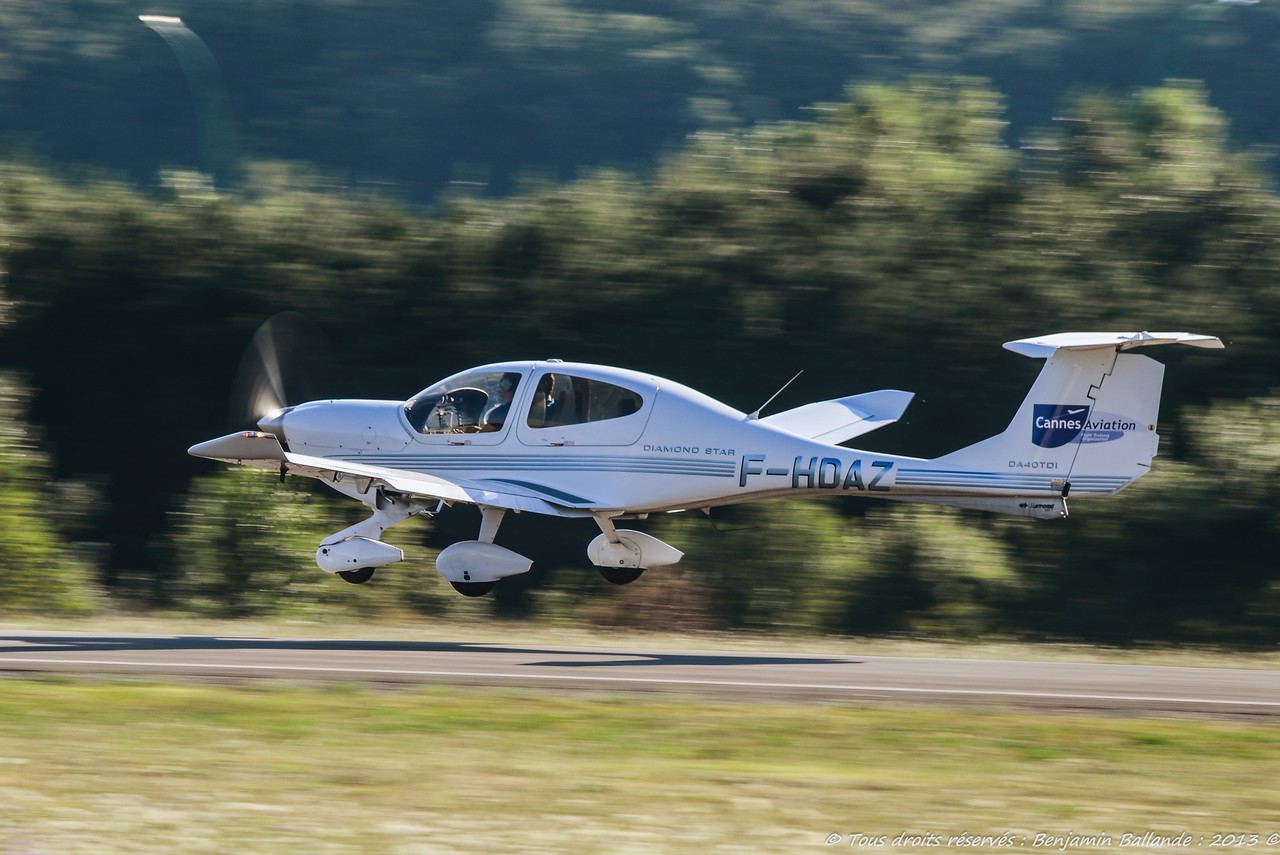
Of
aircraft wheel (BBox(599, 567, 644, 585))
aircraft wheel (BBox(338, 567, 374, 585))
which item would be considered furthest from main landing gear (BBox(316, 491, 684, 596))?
aircraft wheel (BBox(599, 567, 644, 585))

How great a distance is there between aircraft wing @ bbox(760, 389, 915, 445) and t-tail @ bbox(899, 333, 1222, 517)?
2180 mm

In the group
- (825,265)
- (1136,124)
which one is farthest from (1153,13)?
(825,265)

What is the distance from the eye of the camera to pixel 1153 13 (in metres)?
51.9

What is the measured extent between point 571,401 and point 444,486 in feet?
5.37

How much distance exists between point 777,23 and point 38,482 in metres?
35.8

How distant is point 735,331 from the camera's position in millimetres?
23578

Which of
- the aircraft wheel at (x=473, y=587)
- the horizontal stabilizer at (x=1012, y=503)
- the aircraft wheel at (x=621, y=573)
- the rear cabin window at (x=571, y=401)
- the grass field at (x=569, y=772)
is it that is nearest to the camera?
the grass field at (x=569, y=772)

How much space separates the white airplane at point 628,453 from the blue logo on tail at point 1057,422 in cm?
1

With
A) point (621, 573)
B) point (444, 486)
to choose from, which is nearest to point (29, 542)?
point (444, 486)

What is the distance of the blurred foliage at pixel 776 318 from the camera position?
20.3 meters

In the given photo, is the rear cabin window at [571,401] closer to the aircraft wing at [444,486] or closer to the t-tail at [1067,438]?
the aircraft wing at [444,486]

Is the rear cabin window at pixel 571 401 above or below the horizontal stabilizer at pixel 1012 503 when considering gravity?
above

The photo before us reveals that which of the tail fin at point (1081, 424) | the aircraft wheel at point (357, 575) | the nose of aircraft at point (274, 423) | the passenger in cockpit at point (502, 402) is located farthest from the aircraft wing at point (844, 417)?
the nose of aircraft at point (274, 423)

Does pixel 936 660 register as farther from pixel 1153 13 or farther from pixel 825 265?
pixel 1153 13
